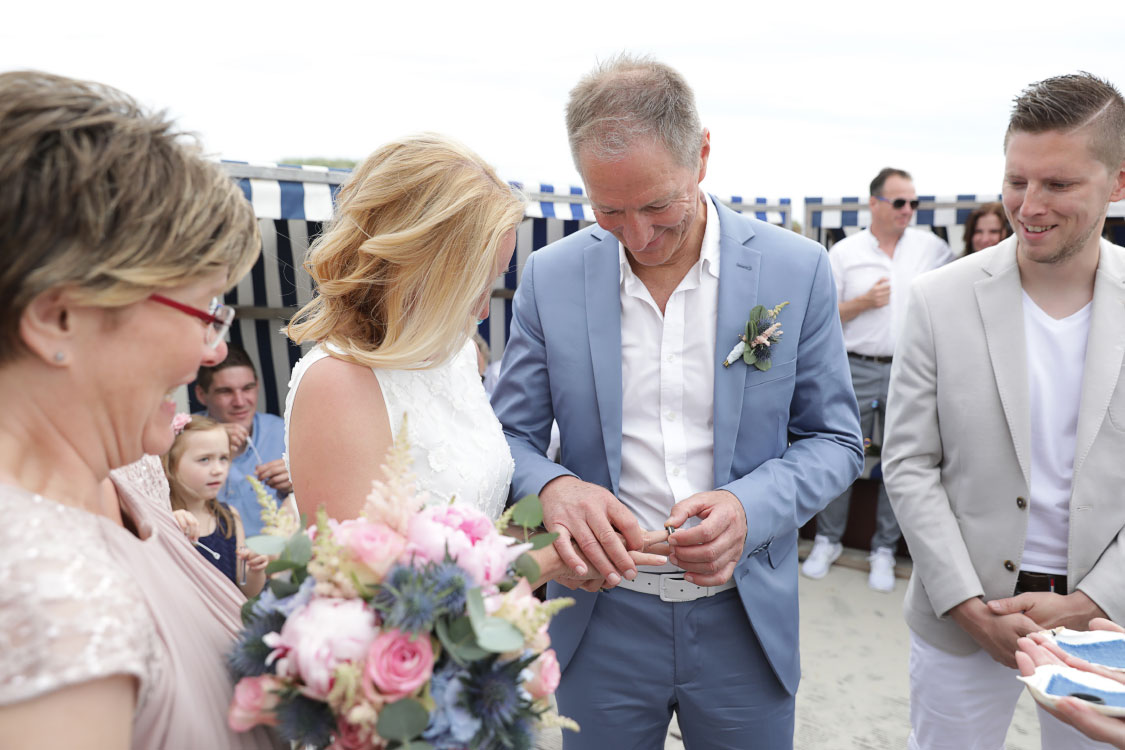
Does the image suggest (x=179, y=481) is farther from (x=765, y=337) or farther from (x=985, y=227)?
(x=985, y=227)

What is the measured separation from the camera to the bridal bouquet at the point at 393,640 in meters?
1.06

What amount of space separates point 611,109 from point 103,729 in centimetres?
188

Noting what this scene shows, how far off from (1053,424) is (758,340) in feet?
3.50

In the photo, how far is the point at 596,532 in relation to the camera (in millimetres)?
2092

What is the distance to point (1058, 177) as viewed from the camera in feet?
7.80

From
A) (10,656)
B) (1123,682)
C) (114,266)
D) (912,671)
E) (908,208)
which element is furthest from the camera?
(908,208)

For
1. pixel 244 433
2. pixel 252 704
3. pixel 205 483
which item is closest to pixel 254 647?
pixel 252 704

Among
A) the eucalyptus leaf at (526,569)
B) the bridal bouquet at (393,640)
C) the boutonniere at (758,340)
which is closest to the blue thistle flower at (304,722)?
the bridal bouquet at (393,640)

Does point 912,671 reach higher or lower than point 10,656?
lower

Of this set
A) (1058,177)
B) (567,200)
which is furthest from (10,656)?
(567,200)

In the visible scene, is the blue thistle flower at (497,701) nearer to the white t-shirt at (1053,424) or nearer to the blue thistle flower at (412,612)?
the blue thistle flower at (412,612)

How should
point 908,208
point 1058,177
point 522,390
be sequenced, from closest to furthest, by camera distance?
point 1058,177 → point 522,390 → point 908,208

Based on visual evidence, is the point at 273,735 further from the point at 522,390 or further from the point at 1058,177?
the point at 1058,177

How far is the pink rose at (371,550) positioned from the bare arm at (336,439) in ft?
1.76
